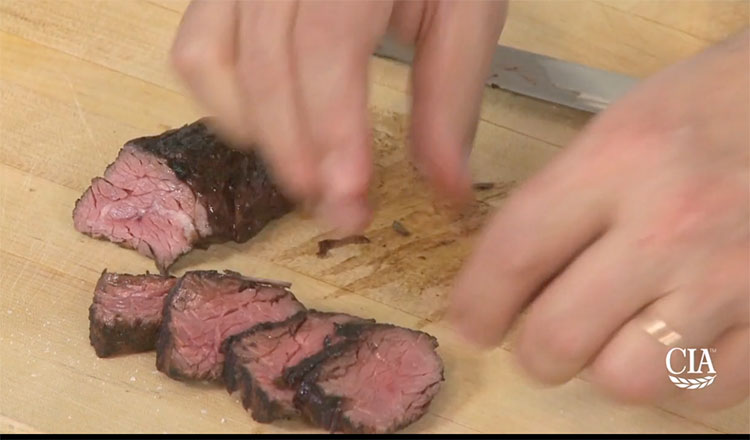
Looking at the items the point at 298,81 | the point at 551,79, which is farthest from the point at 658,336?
the point at 551,79

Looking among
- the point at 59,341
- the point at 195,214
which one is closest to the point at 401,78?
the point at 195,214

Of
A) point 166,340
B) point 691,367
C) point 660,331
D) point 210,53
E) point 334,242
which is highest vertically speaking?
point 210,53

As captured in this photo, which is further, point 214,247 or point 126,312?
point 214,247

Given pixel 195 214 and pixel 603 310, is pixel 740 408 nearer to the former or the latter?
pixel 603 310

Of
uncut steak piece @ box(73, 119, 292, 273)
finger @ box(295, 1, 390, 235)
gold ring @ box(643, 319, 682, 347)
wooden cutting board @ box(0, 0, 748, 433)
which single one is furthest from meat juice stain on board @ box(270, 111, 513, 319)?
gold ring @ box(643, 319, 682, 347)

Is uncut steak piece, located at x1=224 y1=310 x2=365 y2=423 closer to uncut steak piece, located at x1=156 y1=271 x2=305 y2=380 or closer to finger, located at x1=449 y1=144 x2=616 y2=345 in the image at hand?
uncut steak piece, located at x1=156 y1=271 x2=305 y2=380

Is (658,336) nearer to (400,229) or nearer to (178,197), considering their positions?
(400,229)
